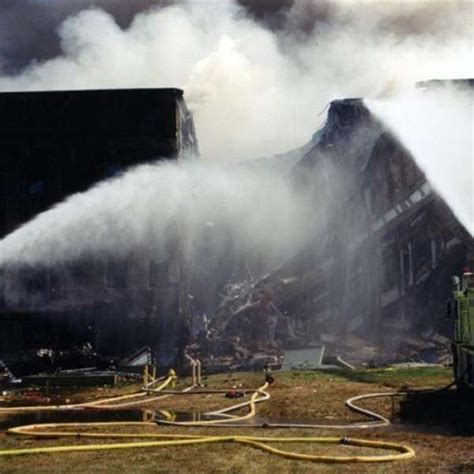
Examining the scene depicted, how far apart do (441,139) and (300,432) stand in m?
22.6

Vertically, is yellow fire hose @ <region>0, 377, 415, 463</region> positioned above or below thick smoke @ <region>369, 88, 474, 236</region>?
below

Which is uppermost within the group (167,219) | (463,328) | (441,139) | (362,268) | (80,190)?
(441,139)

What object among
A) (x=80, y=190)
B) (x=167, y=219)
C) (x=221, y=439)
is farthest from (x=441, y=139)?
(x=221, y=439)

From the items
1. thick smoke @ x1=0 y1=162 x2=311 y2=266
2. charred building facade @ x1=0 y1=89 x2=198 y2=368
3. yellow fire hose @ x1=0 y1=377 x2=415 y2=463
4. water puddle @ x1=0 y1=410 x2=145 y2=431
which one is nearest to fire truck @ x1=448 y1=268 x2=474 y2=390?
yellow fire hose @ x1=0 y1=377 x2=415 y2=463

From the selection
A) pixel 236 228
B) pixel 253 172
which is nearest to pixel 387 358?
pixel 236 228

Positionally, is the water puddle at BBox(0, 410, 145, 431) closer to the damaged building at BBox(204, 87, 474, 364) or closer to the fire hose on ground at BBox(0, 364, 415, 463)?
the fire hose on ground at BBox(0, 364, 415, 463)

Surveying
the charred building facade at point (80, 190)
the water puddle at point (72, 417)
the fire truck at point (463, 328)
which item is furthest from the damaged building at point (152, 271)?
the water puddle at point (72, 417)

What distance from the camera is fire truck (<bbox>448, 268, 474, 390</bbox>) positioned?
1410 centimetres

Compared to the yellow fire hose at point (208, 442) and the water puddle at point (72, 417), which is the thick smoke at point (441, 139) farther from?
the yellow fire hose at point (208, 442)

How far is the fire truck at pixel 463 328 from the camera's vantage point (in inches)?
555

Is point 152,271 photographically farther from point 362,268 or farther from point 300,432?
point 300,432

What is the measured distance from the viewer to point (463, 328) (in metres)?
14.8

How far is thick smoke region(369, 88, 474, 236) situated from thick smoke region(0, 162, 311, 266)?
9.95 meters

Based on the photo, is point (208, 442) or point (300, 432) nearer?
point (208, 442)
